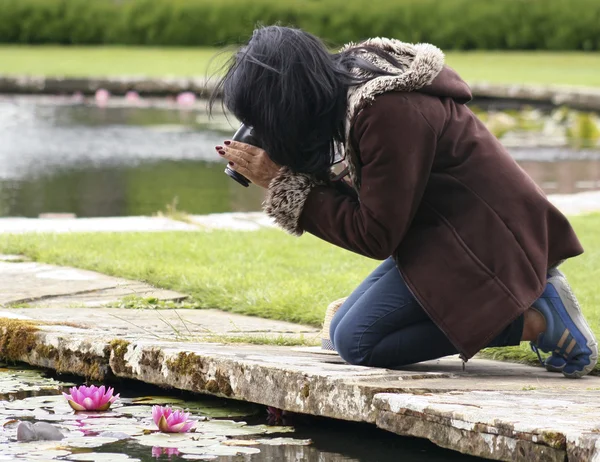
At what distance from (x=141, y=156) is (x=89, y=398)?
8.73 metres

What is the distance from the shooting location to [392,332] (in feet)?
10.5

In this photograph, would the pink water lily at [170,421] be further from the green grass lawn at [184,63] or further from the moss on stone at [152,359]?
the green grass lawn at [184,63]

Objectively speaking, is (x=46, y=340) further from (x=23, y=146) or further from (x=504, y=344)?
(x=23, y=146)

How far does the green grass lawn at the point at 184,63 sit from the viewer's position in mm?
18406

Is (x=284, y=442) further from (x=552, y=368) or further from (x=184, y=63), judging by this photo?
(x=184, y=63)

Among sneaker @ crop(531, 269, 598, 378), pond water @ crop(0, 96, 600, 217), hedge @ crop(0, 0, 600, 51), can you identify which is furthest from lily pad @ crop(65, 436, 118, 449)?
hedge @ crop(0, 0, 600, 51)

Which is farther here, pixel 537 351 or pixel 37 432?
pixel 537 351

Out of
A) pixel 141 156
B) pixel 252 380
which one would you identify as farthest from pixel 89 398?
pixel 141 156

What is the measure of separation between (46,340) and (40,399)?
14.7 inches

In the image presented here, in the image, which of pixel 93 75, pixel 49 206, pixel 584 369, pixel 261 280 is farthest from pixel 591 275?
pixel 93 75

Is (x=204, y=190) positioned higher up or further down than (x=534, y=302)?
further down

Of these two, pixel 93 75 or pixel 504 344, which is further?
pixel 93 75

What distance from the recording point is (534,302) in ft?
10.6

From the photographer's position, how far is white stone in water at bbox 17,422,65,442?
2680 millimetres
